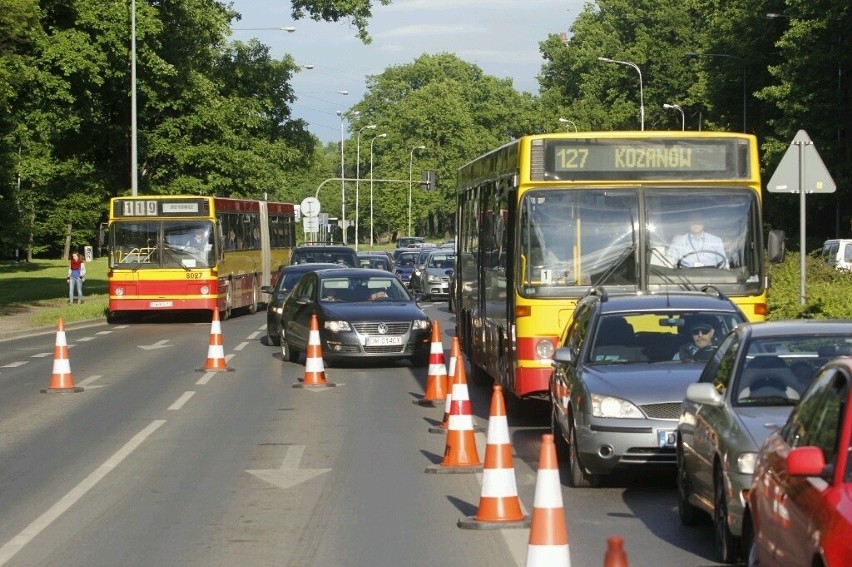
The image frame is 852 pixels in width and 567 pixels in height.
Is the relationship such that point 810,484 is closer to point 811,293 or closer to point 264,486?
point 264,486

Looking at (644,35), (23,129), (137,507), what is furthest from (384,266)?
(644,35)

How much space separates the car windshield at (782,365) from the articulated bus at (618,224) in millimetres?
5772

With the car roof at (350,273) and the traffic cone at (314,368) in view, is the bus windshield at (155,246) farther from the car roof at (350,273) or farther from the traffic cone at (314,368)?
the traffic cone at (314,368)

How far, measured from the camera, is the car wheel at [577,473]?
11188 millimetres

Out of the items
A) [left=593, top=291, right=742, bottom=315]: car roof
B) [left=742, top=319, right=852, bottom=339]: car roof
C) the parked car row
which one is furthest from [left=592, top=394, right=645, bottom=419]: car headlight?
[left=742, top=319, right=852, bottom=339]: car roof

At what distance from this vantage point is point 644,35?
308 feet

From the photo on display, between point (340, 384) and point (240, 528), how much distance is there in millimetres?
10791

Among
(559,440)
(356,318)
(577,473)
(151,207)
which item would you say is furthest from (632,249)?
(151,207)

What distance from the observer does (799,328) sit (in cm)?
891

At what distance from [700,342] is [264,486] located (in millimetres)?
3591

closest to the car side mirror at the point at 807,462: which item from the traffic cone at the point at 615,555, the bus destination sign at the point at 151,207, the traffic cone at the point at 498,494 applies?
the traffic cone at the point at 615,555

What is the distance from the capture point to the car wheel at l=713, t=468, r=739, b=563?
8227mm

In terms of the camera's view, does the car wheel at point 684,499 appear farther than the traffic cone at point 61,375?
No

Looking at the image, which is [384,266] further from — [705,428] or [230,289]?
[705,428]
